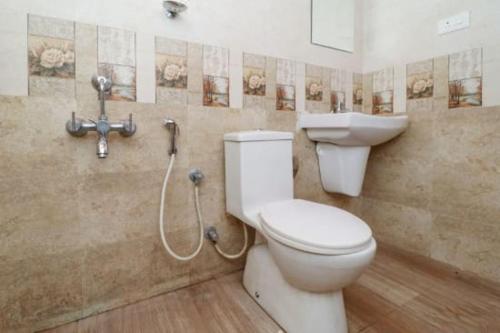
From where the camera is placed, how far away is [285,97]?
1521mm

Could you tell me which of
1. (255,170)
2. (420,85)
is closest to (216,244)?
(255,170)

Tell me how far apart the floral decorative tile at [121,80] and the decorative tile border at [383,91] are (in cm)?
147

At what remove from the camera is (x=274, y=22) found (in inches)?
56.8

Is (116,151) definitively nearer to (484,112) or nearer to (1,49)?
(1,49)

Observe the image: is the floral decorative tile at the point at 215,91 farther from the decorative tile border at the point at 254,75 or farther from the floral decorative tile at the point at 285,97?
the floral decorative tile at the point at 285,97

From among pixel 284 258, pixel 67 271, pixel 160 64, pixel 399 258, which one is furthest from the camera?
pixel 399 258

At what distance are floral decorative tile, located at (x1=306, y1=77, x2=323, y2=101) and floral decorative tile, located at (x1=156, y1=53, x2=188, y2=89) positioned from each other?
2.45 ft

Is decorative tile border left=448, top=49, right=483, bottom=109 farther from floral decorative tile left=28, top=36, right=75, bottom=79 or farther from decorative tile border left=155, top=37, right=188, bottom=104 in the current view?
floral decorative tile left=28, top=36, right=75, bottom=79

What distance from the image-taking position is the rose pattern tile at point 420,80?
1471mm

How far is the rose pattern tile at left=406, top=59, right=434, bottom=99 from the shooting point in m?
1.47

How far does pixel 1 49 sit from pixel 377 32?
1.93m

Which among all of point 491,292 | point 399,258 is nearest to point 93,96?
point 399,258

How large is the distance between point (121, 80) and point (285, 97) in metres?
0.85

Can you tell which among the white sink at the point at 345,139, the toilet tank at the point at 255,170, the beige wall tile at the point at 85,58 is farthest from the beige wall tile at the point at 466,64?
the beige wall tile at the point at 85,58
